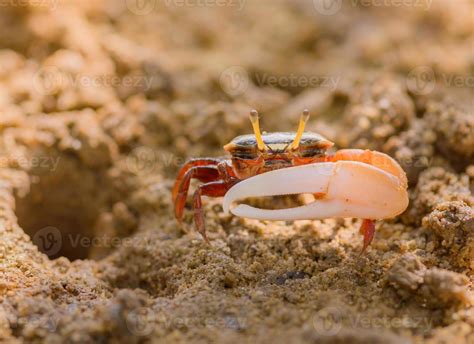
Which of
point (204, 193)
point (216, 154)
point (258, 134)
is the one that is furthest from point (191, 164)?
point (216, 154)

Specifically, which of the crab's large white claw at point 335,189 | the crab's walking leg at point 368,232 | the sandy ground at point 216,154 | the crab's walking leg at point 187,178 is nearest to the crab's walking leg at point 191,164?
the crab's walking leg at point 187,178

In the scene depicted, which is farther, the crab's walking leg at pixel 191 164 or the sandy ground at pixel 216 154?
the crab's walking leg at pixel 191 164

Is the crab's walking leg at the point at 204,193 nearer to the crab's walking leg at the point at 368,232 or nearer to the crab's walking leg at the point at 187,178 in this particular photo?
the crab's walking leg at the point at 187,178

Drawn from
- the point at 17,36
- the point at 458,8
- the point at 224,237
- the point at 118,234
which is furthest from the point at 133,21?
the point at 458,8

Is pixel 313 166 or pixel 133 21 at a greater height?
pixel 133 21

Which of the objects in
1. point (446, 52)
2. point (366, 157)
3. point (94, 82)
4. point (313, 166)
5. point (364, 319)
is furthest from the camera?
point (446, 52)

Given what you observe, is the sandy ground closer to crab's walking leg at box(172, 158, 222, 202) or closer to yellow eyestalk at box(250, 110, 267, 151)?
crab's walking leg at box(172, 158, 222, 202)

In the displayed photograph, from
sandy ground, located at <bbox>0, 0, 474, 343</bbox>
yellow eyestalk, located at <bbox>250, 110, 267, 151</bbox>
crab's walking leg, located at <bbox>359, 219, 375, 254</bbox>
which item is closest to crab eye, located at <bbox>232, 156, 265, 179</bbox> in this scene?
yellow eyestalk, located at <bbox>250, 110, 267, 151</bbox>

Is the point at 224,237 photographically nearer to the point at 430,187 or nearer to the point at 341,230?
the point at 341,230
